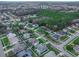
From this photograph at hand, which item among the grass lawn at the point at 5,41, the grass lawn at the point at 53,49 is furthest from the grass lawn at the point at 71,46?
the grass lawn at the point at 5,41

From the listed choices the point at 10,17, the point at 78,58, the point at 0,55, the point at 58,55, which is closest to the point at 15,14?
the point at 10,17

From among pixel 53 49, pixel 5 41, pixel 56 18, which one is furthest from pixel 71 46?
pixel 5 41

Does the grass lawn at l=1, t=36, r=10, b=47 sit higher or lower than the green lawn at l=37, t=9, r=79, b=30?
lower

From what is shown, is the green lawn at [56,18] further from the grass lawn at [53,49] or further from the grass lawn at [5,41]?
the grass lawn at [5,41]

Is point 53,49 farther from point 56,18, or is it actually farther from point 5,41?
point 5,41

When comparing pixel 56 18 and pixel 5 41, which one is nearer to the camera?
pixel 5 41

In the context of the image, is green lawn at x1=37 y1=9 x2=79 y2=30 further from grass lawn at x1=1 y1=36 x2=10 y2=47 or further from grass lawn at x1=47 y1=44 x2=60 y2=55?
grass lawn at x1=1 y1=36 x2=10 y2=47

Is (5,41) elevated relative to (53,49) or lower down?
elevated

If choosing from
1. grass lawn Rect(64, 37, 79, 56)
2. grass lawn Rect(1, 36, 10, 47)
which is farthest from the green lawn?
grass lawn Rect(1, 36, 10, 47)

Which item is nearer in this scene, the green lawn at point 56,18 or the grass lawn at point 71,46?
the grass lawn at point 71,46

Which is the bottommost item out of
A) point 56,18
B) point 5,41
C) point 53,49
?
point 53,49

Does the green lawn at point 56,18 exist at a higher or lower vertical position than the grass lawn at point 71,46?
higher
